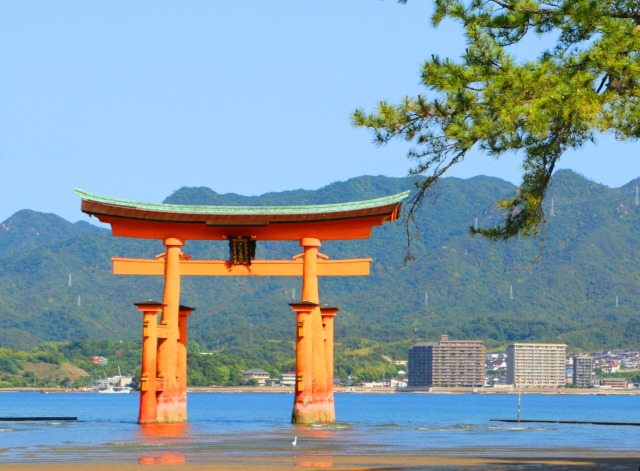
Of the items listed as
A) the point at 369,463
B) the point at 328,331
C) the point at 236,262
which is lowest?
the point at 369,463

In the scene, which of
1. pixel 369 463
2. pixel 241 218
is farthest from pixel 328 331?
pixel 369 463

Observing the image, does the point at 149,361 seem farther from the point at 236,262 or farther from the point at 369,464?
the point at 369,464

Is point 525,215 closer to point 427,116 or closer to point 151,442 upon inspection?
point 427,116

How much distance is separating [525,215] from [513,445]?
1281 cm

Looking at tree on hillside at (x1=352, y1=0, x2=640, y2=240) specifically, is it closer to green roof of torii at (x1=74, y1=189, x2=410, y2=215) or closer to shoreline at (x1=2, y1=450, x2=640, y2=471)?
shoreline at (x1=2, y1=450, x2=640, y2=471)

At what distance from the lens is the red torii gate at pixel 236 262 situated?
3681 centimetres

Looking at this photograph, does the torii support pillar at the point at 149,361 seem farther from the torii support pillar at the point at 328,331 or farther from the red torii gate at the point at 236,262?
the torii support pillar at the point at 328,331

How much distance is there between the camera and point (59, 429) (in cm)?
3966

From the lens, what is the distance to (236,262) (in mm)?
38656

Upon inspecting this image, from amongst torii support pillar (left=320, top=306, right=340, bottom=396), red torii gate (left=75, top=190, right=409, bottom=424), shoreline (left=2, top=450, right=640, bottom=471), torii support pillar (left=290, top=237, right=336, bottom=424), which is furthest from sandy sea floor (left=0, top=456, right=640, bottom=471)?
torii support pillar (left=320, top=306, right=340, bottom=396)

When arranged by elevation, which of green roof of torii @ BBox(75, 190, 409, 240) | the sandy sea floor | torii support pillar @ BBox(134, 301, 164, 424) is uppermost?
green roof of torii @ BBox(75, 190, 409, 240)

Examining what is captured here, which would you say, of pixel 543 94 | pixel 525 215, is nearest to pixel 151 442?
pixel 525 215

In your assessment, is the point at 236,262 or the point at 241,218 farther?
the point at 236,262

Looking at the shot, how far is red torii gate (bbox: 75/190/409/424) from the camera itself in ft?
121
